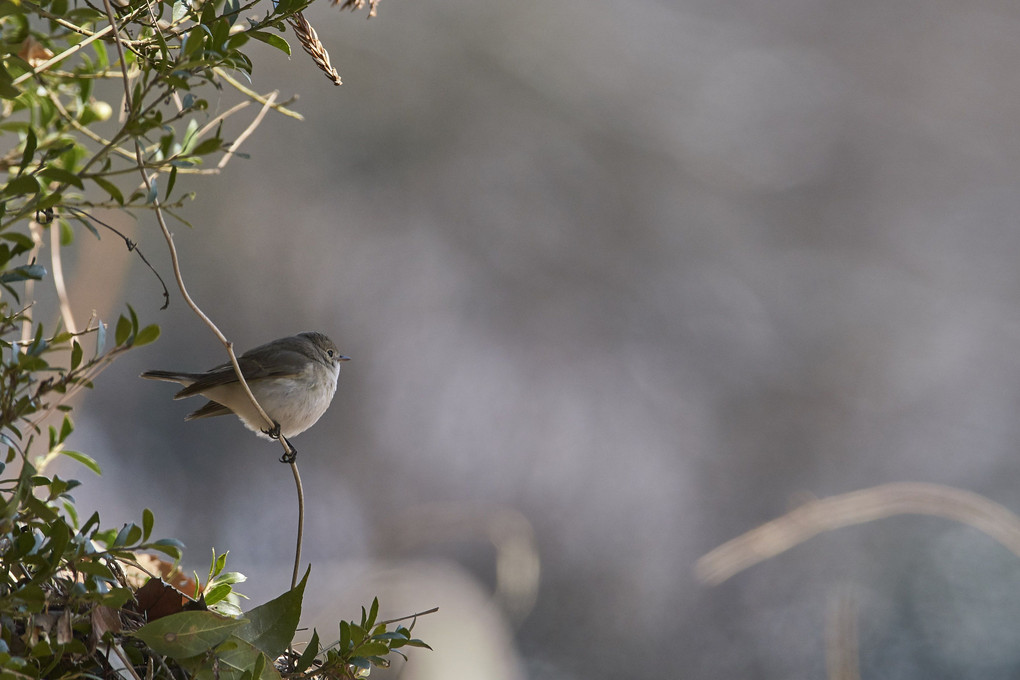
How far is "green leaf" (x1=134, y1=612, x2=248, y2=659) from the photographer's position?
676 millimetres

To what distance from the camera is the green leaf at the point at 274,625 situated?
73 centimetres

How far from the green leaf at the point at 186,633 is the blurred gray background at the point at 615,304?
2.11 metres

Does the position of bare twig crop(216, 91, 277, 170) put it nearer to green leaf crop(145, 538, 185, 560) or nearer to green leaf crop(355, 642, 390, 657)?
green leaf crop(145, 538, 185, 560)

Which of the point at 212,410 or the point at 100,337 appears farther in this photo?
the point at 212,410

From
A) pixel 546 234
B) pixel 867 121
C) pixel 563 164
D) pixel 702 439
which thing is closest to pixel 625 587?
pixel 702 439

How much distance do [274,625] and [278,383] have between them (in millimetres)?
1057

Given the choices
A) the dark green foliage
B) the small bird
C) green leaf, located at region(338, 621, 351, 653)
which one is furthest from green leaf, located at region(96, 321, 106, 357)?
the small bird

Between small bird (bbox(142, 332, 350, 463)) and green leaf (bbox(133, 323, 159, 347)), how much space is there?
83cm

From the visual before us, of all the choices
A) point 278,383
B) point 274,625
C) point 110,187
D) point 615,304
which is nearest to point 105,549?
point 274,625

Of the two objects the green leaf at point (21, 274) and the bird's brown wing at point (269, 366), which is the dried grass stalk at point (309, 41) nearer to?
the green leaf at point (21, 274)

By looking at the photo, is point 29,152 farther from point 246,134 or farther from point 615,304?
point 615,304

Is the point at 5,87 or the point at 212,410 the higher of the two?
the point at 212,410

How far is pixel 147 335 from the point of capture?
72cm

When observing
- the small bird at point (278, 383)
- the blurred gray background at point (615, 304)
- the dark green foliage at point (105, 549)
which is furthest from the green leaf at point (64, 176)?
the blurred gray background at point (615, 304)
